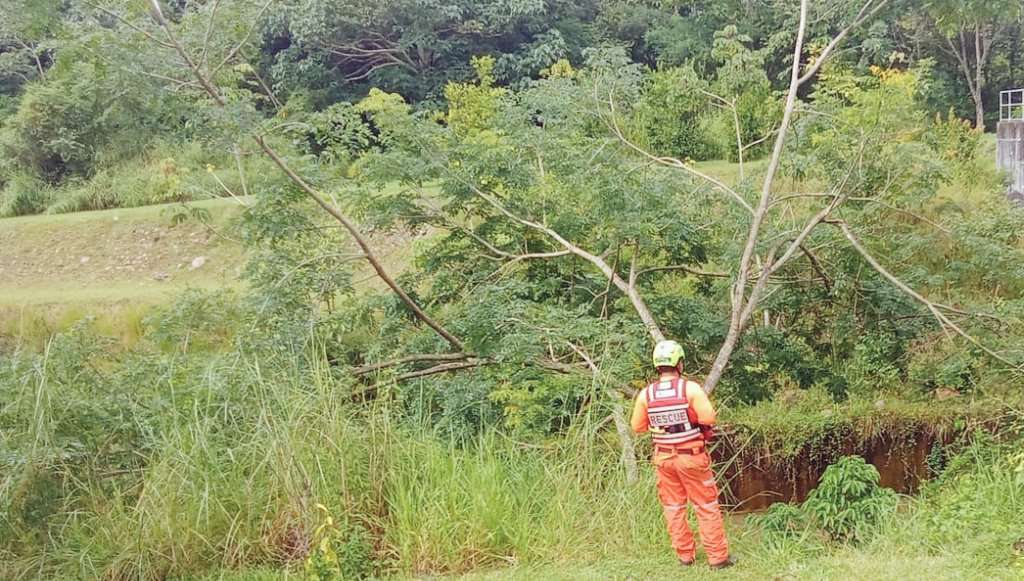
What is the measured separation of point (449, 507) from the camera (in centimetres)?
469

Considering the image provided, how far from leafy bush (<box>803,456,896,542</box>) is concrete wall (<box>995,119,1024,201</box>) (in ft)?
22.0

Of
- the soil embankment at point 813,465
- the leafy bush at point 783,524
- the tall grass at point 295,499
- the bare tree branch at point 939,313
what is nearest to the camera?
the tall grass at point 295,499

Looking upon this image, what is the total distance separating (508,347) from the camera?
18.3 ft

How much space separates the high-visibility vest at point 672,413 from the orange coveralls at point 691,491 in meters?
0.03

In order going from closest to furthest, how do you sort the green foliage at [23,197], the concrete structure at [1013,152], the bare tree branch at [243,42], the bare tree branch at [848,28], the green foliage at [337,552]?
the green foliage at [337,552] → the bare tree branch at [243,42] → the bare tree branch at [848,28] → the concrete structure at [1013,152] → the green foliage at [23,197]

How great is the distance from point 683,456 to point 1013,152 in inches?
349

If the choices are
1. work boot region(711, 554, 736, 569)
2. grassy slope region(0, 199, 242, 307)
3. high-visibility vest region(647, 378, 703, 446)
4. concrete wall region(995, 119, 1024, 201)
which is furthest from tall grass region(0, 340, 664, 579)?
concrete wall region(995, 119, 1024, 201)

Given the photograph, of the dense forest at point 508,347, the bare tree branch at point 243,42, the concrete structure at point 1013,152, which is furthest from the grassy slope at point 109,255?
the concrete structure at point 1013,152

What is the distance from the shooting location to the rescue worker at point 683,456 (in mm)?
4316

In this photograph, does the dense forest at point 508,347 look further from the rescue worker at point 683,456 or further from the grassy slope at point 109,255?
the grassy slope at point 109,255

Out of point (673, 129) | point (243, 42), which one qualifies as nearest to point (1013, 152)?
point (673, 129)

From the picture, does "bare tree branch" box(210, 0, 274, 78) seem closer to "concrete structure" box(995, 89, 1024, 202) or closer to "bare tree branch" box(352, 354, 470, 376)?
"bare tree branch" box(352, 354, 470, 376)

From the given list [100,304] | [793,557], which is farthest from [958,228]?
[100,304]

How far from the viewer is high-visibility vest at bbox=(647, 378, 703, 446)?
4.35 meters
